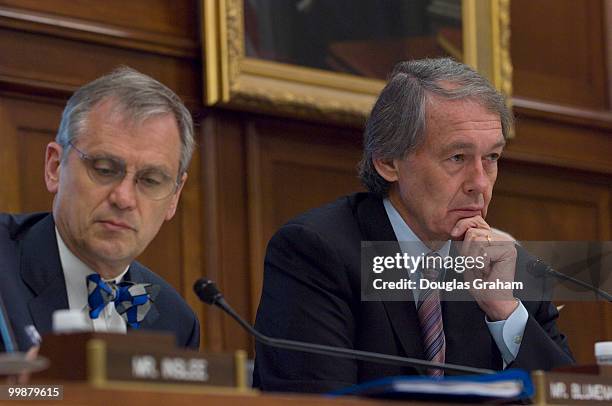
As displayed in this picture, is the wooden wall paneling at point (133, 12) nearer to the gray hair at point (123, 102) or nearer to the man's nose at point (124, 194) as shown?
the gray hair at point (123, 102)

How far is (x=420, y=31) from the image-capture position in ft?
19.5

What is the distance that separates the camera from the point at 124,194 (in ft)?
10.8

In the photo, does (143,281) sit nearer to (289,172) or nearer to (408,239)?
(408,239)

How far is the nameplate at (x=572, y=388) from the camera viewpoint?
2.33 m

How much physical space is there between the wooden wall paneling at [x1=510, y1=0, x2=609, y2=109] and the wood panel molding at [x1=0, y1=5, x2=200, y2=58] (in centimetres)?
194

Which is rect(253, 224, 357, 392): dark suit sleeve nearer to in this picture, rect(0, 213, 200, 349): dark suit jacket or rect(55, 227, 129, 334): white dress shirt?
rect(0, 213, 200, 349): dark suit jacket

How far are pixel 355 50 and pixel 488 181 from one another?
6.96ft

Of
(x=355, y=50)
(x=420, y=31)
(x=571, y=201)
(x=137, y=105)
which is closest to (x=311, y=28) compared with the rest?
(x=355, y=50)

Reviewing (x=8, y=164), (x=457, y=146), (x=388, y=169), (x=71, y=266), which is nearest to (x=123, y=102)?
(x=71, y=266)

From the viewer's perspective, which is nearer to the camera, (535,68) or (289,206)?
(289,206)

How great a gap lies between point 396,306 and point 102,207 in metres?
0.87

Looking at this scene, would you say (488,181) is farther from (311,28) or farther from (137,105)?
(311,28)

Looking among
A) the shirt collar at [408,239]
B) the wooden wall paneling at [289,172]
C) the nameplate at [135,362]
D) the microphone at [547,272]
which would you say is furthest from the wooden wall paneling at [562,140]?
the nameplate at [135,362]

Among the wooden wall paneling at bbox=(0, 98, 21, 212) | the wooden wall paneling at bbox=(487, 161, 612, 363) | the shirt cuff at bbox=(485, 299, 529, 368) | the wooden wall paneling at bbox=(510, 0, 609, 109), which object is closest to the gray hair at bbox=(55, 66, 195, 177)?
the shirt cuff at bbox=(485, 299, 529, 368)
